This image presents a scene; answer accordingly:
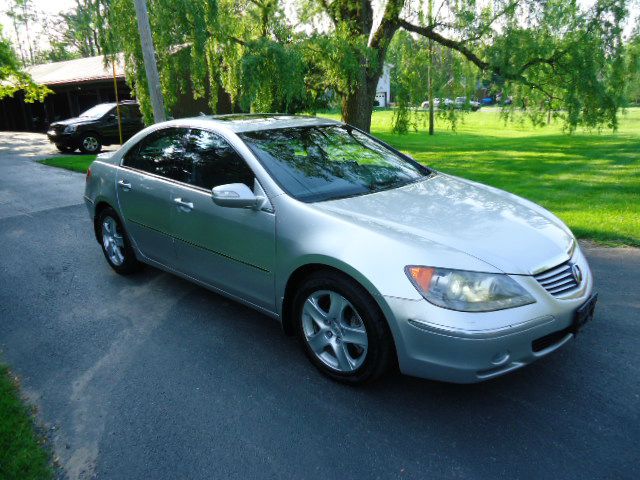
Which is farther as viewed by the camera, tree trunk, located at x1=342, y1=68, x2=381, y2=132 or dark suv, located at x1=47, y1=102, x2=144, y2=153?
dark suv, located at x1=47, y1=102, x2=144, y2=153

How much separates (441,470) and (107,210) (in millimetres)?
4034

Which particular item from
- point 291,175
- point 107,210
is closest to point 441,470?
point 291,175

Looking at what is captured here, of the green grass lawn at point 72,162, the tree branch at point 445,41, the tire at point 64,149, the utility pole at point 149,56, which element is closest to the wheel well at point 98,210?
the utility pole at point 149,56

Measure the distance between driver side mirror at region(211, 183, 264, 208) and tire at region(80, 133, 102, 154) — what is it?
16040 mm

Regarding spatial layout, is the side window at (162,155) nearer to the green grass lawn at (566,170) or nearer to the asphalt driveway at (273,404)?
the asphalt driveway at (273,404)

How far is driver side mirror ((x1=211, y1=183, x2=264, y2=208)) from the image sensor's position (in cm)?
329

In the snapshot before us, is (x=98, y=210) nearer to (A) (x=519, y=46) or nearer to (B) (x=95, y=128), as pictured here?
(A) (x=519, y=46)

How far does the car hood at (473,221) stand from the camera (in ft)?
9.09

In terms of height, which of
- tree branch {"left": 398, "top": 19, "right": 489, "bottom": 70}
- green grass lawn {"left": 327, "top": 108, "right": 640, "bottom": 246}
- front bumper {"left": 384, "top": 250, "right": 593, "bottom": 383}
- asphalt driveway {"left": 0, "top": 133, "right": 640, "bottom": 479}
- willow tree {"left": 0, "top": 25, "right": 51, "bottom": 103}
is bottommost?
asphalt driveway {"left": 0, "top": 133, "right": 640, "bottom": 479}

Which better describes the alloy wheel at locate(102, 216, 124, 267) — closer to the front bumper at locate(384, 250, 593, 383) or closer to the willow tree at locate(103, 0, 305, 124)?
the front bumper at locate(384, 250, 593, 383)

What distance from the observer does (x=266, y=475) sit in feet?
7.97

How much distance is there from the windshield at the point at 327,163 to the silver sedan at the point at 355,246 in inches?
0.6

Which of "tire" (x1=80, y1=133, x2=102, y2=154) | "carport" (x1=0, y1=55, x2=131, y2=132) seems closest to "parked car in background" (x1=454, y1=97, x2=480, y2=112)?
"tire" (x1=80, y1=133, x2=102, y2=154)

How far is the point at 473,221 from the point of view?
122 inches
